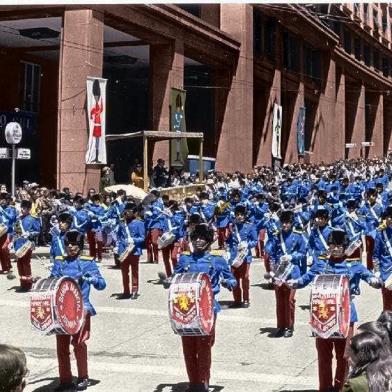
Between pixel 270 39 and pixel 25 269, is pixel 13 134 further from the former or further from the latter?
pixel 270 39

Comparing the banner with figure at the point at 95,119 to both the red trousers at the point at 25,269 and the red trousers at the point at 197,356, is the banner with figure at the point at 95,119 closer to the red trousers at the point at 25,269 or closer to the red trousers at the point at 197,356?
the red trousers at the point at 25,269

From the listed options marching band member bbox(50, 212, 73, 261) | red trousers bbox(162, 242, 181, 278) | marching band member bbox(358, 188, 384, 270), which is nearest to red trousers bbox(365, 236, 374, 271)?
marching band member bbox(358, 188, 384, 270)

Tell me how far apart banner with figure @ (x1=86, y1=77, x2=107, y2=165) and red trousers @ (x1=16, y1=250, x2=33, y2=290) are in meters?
11.3

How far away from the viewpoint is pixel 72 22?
2659 cm

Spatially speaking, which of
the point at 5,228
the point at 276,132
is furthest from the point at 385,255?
the point at 276,132

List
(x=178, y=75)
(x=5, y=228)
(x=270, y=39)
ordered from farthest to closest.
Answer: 1. (x=270, y=39)
2. (x=178, y=75)
3. (x=5, y=228)

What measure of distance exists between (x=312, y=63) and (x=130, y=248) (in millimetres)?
43689

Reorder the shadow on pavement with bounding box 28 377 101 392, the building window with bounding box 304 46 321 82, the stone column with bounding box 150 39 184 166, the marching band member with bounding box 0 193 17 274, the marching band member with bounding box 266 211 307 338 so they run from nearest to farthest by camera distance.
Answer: the shadow on pavement with bounding box 28 377 101 392
the marching band member with bounding box 266 211 307 338
the marching band member with bounding box 0 193 17 274
the stone column with bounding box 150 39 184 166
the building window with bounding box 304 46 321 82

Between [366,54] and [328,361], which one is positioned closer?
[328,361]

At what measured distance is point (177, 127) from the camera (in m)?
32.8

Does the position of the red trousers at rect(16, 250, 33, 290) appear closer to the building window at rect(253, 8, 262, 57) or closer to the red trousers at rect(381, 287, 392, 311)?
the red trousers at rect(381, 287, 392, 311)

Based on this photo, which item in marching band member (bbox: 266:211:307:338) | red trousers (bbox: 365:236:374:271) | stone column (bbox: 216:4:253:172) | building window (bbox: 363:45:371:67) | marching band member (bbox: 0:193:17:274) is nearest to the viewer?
marching band member (bbox: 266:211:307:338)

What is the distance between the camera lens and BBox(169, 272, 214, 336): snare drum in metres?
7.69

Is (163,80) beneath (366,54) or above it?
beneath
